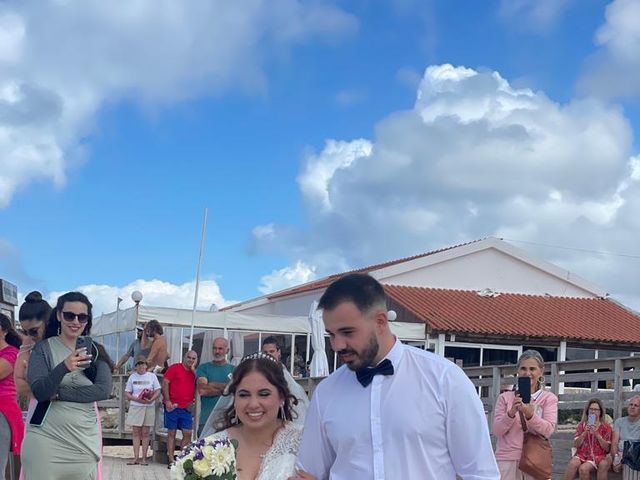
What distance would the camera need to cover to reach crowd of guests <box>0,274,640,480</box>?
3.07 metres

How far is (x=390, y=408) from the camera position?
3.09m

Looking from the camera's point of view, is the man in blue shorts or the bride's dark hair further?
the man in blue shorts

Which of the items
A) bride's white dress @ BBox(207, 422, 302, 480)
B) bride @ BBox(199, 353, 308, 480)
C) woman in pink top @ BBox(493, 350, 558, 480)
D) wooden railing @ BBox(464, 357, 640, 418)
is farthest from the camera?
wooden railing @ BBox(464, 357, 640, 418)

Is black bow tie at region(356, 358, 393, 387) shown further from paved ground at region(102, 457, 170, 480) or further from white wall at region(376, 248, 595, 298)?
white wall at region(376, 248, 595, 298)

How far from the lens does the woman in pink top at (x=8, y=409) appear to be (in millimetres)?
6590

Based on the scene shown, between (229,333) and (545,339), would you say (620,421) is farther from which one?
(545,339)

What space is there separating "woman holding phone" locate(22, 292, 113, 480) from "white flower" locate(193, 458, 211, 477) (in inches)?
75.3

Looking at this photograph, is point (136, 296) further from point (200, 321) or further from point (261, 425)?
point (261, 425)

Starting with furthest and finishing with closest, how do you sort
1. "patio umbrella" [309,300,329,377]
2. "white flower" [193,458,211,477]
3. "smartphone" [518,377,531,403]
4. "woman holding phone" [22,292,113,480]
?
"patio umbrella" [309,300,329,377]
"smartphone" [518,377,531,403]
"woman holding phone" [22,292,113,480]
"white flower" [193,458,211,477]

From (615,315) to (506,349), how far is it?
6223 millimetres

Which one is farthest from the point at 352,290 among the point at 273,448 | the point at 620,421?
the point at 620,421

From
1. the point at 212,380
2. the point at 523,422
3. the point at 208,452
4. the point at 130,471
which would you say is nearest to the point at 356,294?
the point at 208,452

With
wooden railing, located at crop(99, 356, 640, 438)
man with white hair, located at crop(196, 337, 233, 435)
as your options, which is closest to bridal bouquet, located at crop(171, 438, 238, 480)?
man with white hair, located at crop(196, 337, 233, 435)

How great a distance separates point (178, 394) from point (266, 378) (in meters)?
9.98
